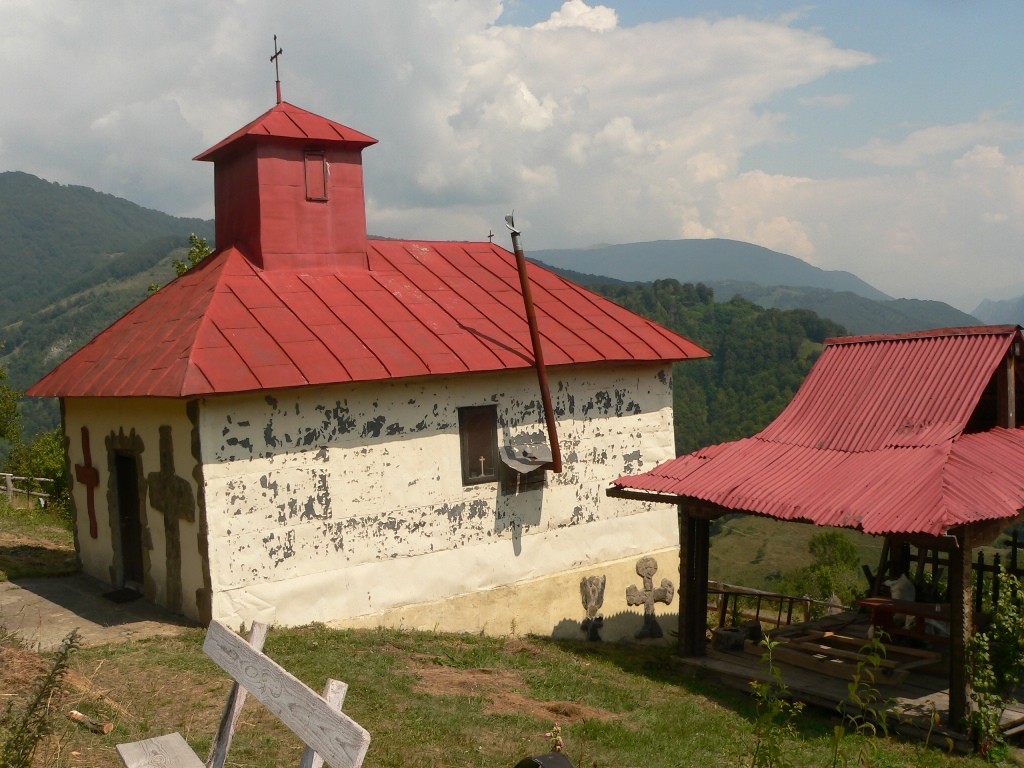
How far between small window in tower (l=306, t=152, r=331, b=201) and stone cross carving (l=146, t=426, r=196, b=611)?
169 inches

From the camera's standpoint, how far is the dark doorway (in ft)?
40.5

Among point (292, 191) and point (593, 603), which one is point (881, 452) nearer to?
point (593, 603)

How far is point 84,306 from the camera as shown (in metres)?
137

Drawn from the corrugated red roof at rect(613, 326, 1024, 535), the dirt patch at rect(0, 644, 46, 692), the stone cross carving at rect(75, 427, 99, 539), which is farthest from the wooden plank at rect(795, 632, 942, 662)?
the stone cross carving at rect(75, 427, 99, 539)

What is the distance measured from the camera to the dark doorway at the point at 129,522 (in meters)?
12.3

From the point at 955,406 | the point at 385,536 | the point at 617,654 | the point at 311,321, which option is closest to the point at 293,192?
the point at 311,321

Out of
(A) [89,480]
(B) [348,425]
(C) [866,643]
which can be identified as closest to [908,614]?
(C) [866,643]

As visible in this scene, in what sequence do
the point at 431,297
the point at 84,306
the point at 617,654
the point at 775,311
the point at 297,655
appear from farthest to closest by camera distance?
the point at 84,306, the point at 775,311, the point at 431,297, the point at 617,654, the point at 297,655

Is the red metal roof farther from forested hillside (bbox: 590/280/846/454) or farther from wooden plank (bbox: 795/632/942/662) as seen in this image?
forested hillside (bbox: 590/280/846/454)

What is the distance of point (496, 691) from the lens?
30.2 ft

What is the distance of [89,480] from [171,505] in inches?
112

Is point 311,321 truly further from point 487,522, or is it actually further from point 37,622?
point 37,622

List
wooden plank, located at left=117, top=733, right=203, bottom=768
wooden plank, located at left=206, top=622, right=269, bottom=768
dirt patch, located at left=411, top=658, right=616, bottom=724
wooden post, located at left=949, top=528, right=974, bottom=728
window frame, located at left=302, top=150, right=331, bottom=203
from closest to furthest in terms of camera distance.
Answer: wooden plank, located at left=206, top=622, right=269, bottom=768
wooden plank, located at left=117, top=733, right=203, bottom=768
dirt patch, located at left=411, top=658, right=616, bottom=724
wooden post, located at left=949, top=528, right=974, bottom=728
window frame, located at left=302, top=150, right=331, bottom=203

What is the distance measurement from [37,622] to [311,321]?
4784 mm
